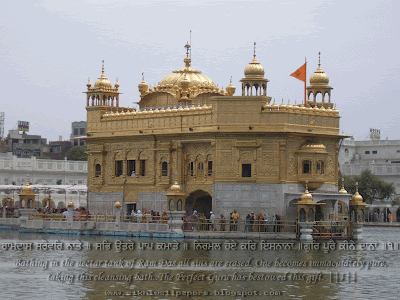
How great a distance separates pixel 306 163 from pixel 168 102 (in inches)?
398

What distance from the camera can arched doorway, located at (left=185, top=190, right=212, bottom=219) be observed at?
5147 cm

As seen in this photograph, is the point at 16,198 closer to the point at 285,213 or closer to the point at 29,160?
the point at 29,160

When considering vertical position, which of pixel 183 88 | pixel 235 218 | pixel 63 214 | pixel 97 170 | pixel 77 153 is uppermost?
pixel 77 153

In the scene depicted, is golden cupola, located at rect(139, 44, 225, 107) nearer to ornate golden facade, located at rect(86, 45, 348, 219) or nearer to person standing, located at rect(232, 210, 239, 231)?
ornate golden facade, located at rect(86, 45, 348, 219)

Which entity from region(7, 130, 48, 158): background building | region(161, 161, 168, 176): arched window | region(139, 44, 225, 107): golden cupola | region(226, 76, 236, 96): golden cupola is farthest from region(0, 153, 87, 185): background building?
region(161, 161, 168, 176): arched window

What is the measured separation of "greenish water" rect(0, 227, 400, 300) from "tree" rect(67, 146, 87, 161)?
3023 inches

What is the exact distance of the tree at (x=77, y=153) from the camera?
11433 cm

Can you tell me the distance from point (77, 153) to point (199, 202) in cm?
6480

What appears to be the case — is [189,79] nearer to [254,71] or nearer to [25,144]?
[254,71]

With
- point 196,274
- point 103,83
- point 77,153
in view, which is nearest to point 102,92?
point 103,83

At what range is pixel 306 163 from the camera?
1906 inches

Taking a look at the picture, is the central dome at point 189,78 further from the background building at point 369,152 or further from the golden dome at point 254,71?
the background building at point 369,152

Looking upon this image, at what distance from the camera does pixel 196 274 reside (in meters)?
29.3

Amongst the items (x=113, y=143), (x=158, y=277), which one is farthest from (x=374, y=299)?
(x=113, y=143)
